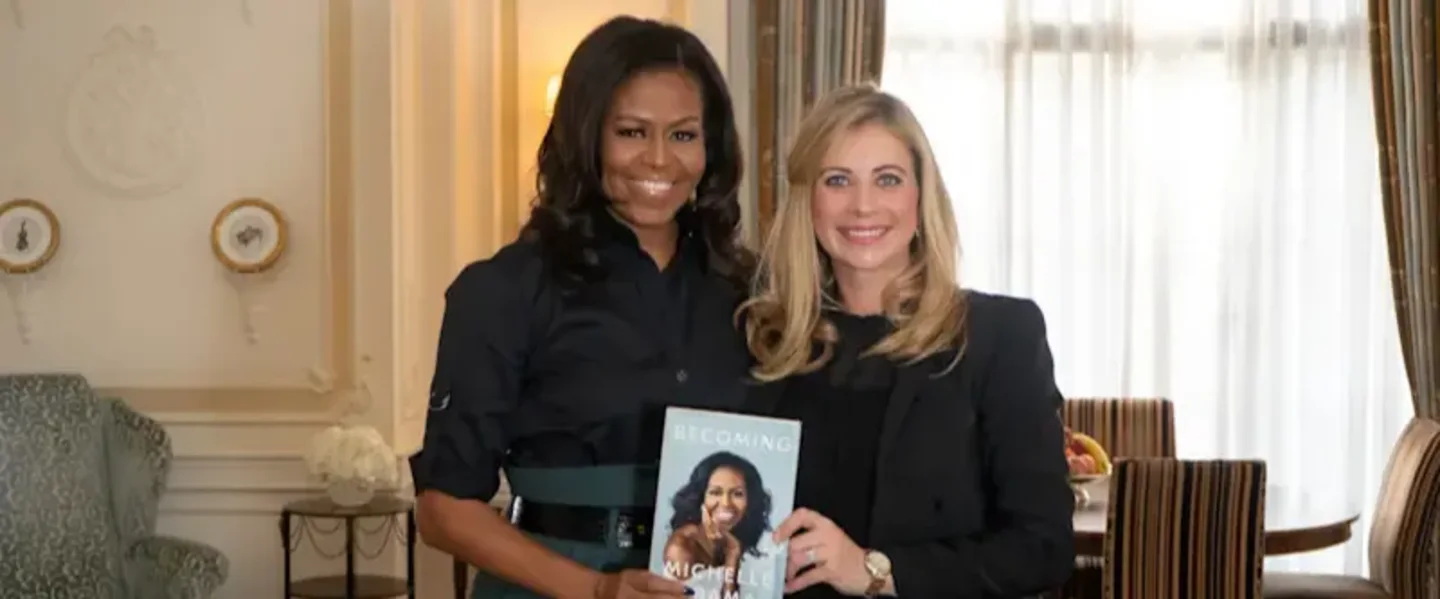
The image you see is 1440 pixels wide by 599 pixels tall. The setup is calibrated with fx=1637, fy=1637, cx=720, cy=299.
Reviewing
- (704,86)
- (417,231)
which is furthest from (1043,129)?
(704,86)

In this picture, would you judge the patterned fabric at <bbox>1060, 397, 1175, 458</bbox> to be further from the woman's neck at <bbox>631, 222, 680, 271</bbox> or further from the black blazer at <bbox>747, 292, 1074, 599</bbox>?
the black blazer at <bbox>747, 292, 1074, 599</bbox>

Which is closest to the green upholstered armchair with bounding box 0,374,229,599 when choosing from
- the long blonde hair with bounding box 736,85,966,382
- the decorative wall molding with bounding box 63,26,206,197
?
the decorative wall molding with bounding box 63,26,206,197

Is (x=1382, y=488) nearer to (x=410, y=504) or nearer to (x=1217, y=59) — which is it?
(x=1217, y=59)

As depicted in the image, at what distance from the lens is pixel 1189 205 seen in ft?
16.9

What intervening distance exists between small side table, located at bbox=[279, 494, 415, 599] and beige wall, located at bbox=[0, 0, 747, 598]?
0.08 meters

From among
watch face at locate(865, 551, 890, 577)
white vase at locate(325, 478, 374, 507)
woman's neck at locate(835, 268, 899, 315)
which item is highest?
woman's neck at locate(835, 268, 899, 315)

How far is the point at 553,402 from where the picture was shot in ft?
6.54

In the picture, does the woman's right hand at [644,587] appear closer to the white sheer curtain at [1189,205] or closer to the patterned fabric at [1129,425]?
the patterned fabric at [1129,425]

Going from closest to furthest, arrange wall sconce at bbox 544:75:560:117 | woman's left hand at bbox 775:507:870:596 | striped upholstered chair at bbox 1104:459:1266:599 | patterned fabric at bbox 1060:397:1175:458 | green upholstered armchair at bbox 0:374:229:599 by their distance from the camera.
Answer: woman's left hand at bbox 775:507:870:596 < striped upholstered chair at bbox 1104:459:1266:599 < green upholstered armchair at bbox 0:374:229:599 < patterned fabric at bbox 1060:397:1175:458 < wall sconce at bbox 544:75:560:117

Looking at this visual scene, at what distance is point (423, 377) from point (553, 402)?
3.01 meters

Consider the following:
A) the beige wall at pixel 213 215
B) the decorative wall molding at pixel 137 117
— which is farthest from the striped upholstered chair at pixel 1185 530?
the decorative wall molding at pixel 137 117

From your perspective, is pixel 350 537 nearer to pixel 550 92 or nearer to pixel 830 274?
pixel 550 92

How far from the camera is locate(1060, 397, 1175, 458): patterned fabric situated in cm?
482

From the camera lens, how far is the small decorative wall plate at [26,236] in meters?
4.69
